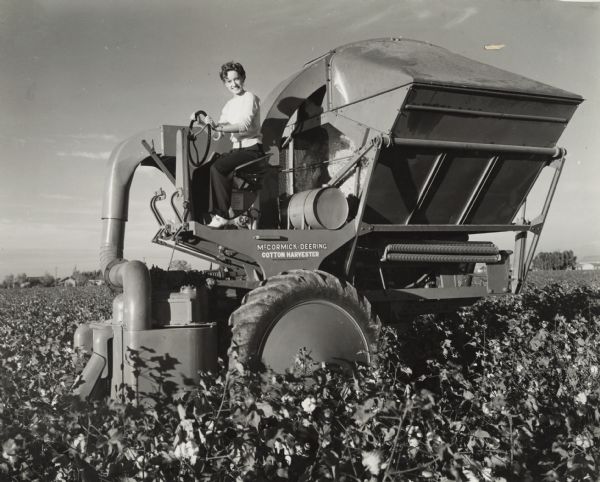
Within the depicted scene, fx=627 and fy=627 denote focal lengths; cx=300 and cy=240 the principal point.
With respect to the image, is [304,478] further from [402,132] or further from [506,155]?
[506,155]

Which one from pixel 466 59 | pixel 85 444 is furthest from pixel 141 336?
pixel 466 59

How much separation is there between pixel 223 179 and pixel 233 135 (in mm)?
486

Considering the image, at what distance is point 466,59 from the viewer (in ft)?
21.5

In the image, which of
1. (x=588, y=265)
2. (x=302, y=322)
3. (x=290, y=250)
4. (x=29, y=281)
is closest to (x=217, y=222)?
(x=290, y=250)

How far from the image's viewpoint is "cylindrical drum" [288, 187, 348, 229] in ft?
17.8

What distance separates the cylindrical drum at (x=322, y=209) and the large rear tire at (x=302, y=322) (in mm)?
602

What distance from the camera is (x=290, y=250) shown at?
522cm

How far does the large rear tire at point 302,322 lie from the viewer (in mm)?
4582

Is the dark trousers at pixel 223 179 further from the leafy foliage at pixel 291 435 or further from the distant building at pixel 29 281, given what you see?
the distant building at pixel 29 281

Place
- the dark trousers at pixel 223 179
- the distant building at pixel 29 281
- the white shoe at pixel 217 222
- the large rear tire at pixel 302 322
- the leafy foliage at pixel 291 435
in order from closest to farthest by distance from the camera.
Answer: the leafy foliage at pixel 291 435
the large rear tire at pixel 302 322
the white shoe at pixel 217 222
the dark trousers at pixel 223 179
the distant building at pixel 29 281

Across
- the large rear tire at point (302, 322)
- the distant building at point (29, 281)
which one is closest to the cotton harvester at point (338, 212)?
the large rear tire at point (302, 322)

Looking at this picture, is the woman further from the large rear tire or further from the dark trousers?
the large rear tire

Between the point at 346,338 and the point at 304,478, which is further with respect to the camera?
the point at 346,338

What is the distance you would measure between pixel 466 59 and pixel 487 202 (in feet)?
4.96
